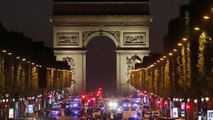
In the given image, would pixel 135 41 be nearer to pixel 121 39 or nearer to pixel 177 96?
pixel 121 39

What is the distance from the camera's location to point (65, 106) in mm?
88000

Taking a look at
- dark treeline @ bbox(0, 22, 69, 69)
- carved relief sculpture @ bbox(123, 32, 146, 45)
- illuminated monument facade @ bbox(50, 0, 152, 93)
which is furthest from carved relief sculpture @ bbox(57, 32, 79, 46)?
dark treeline @ bbox(0, 22, 69, 69)

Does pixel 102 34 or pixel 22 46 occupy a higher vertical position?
pixel 102 34

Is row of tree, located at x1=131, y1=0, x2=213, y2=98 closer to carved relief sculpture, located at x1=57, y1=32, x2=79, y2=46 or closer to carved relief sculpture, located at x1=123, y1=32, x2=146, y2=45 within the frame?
carved relief sculpture, located at x1=123, y1=32, x2=146, y2=45

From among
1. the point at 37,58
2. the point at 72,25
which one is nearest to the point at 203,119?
the point at 37,58

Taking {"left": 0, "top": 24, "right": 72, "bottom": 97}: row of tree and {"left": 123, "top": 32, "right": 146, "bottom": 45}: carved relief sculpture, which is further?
{"left": 123, "top": 32, "right": 146, "bottom": 45}: carved relief sculpture

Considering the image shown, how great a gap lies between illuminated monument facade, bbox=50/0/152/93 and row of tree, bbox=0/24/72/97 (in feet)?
97.4

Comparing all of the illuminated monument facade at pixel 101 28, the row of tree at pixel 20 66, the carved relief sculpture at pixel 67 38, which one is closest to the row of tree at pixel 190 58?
the row of tree at pixel 20 66

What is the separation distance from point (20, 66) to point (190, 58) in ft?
72.2

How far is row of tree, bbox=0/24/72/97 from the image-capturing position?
66.6 metres

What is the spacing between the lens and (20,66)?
7544 centimetres

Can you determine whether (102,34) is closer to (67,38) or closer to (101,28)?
(101,28)

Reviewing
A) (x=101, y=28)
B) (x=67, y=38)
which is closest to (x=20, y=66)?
(x=67, y=38)

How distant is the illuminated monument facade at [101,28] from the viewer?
444 feet
